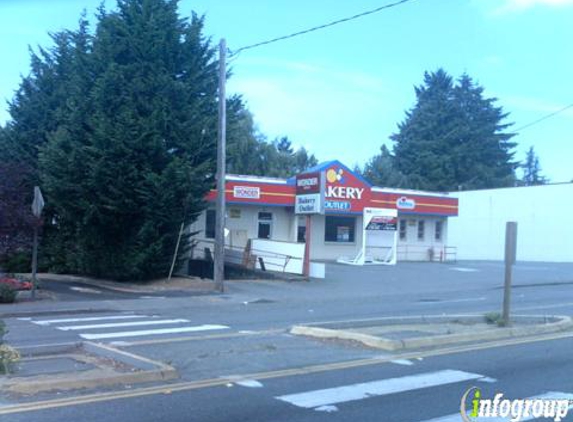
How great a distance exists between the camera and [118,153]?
26.6m

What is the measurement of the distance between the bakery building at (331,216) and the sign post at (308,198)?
2.57 metres

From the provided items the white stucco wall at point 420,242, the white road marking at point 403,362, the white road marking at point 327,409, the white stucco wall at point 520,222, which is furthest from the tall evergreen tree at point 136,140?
the white stucco wall at point 520,222

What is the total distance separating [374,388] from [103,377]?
10.8 ft

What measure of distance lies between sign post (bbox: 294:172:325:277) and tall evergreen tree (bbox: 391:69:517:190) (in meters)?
50.6

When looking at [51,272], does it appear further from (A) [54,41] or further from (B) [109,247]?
(A) [54,41]

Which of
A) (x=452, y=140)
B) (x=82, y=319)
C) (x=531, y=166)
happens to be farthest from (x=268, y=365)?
(x=531, y=166)

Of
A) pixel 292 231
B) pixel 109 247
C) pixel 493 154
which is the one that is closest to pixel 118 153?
pixel 109 247

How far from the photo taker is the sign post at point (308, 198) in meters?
29.3

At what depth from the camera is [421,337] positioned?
40.1ft

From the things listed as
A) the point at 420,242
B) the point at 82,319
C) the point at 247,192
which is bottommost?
the point at 82,319

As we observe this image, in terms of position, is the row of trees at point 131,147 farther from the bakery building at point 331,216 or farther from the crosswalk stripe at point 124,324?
the crosswalk stripe at point 124,324

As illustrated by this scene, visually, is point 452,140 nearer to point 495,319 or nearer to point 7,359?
point 495,319

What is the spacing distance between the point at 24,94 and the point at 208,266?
41.5ft

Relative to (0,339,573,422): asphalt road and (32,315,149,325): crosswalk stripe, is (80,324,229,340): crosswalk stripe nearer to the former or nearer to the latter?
(32,315,149,325): crosswalk stripe
